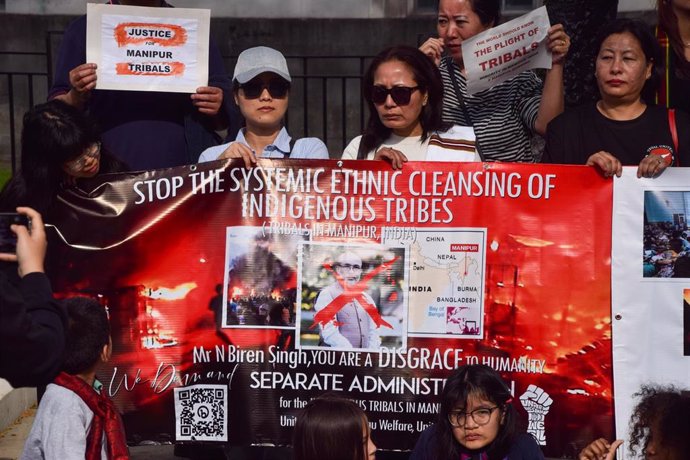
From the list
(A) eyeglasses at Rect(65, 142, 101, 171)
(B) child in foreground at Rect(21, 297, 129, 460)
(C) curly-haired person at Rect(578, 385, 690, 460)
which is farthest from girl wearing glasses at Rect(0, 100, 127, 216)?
(C) curly-haired person at Rect(578, 385, 690, 460)

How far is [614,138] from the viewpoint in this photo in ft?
16.4

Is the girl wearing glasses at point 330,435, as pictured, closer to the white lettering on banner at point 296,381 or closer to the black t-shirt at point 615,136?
the white lettering on banner at point 296,381

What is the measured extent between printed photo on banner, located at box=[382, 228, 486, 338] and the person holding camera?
1843 mm

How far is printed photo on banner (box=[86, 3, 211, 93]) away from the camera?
5.44m

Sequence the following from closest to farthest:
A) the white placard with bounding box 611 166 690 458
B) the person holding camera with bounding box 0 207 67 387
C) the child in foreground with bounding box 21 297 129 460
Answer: the person holding camera with bounding box 0 207 67 387
the child in foreground with bounding box 21 297 129 460
the white placard with bounding box 611 166 690 458

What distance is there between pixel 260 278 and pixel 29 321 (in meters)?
1.82

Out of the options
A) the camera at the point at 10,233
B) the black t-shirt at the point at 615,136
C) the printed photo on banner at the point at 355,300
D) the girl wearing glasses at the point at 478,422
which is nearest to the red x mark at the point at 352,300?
the printed photo on banner at the point at 355,300

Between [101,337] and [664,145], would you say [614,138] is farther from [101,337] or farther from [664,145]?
[101,337]

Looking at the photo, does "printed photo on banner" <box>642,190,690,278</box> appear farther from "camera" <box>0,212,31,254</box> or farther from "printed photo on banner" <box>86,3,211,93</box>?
"camera" <box>0,212,31,254</box>

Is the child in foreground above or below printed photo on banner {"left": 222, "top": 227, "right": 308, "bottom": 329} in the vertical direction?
below

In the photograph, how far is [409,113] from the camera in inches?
200

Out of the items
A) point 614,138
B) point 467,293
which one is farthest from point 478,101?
point 467,293

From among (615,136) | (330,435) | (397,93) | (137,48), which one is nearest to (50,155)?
(137,48)

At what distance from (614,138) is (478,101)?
76 centimetres
